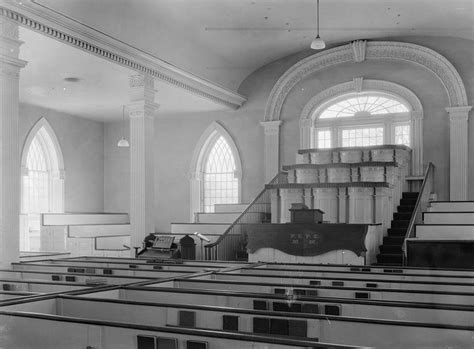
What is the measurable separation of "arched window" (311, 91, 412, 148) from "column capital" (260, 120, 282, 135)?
2.68 feet

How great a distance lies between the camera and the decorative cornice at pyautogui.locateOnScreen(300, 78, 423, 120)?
482 inches

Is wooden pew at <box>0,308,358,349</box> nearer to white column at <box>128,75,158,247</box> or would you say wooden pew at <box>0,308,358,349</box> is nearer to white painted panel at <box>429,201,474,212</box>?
white column at <box>128,75,158,247</box>

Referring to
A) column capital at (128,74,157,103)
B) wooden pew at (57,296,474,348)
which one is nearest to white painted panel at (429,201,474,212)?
column capital at (128,74,157,103)

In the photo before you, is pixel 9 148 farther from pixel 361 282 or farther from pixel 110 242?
pixel 110 242

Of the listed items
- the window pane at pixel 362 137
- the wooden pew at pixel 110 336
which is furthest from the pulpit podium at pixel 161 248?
the wooden pew at pixel 110 336

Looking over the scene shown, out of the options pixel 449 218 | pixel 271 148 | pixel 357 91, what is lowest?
pixel 449 218

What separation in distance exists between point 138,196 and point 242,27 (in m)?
3.48

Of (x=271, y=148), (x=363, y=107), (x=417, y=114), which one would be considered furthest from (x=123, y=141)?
(x=417, y=114)

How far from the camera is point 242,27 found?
1006 cm

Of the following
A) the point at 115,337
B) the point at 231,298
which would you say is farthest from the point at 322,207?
the point at 115,337

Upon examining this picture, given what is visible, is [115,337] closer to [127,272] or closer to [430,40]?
[127,272]

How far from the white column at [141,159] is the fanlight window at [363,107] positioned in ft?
14.5

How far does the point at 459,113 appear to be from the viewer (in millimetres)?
11648

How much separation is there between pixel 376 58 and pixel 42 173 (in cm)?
811
